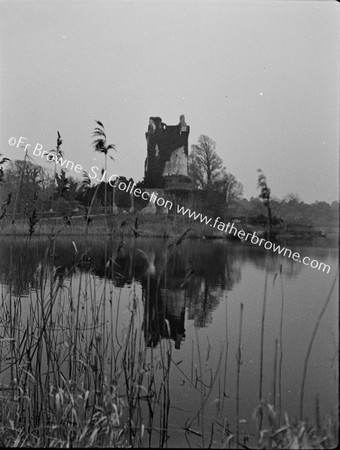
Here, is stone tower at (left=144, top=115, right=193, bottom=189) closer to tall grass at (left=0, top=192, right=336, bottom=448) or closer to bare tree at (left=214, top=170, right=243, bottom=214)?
bare tree at (left=214, top=170, right=243, bottom=214)

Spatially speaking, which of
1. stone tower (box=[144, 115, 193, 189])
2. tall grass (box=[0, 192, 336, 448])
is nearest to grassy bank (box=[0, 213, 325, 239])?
tall grass (box=[0, 192, 336, 448])

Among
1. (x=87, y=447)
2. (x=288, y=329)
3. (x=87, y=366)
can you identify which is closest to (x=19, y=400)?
(x=87, y=366)

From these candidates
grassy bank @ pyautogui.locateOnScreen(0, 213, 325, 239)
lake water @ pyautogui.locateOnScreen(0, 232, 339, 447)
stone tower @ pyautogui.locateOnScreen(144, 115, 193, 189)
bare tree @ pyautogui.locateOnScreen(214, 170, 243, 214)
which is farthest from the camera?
stone tower @ pyautogui.locateOnScreen(144, 115, 193, 189)

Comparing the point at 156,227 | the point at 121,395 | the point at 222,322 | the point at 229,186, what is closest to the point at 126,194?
the point at 156,227

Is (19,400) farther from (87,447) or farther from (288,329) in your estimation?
(288,329)

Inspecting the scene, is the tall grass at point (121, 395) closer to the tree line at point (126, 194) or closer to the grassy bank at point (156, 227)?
the grassy bank at point (156, 227)

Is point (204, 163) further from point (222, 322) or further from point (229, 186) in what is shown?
point (222, 322)
